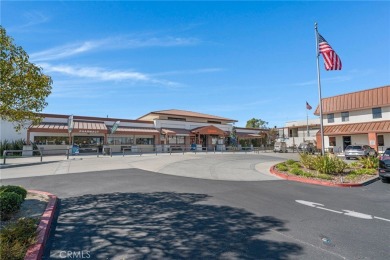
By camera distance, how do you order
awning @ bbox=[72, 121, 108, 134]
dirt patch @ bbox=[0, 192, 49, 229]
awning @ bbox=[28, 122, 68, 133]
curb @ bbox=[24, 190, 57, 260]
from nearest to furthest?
curb @ bbox=[24, 190, 57, 260], dirt patch @ bbox=[0, 192, 49, 229], awning @ bbox=[28, 122, 68, 133], awning @ bbox=[72, 121, 108, 134]

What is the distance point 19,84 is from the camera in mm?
6746

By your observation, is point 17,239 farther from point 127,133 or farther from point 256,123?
point 256,123

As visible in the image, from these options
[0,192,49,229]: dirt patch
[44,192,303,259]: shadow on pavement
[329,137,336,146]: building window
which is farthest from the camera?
[329,137,336,146]: building window

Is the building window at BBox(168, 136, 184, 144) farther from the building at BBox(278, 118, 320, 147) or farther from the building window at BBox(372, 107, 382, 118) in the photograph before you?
the building window at BBox(372, 107, 382, 118)

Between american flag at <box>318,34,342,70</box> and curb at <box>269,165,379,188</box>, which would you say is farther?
american flag at <box>318,34,342,70</box>

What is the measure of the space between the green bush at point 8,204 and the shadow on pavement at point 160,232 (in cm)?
105

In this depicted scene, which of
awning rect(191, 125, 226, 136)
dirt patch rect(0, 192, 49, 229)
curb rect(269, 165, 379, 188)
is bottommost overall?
curb rect(269, 165, 379, 188)

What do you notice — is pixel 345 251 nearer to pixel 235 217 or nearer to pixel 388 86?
pixel 235 217

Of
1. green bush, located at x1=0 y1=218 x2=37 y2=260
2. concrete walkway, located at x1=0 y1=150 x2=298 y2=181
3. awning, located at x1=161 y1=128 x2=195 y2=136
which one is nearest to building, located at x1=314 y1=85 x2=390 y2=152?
concrete walkway, located at x1=0 y1=150 x2=298 y2=181

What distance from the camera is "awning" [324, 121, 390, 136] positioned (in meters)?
28.8

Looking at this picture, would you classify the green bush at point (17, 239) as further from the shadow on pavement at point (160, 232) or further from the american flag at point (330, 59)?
the american flag at point (330, 59)

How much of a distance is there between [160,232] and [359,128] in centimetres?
3416

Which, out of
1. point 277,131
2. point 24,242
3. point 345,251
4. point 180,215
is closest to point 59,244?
point 24,242

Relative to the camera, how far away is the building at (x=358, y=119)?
96.9 ft
